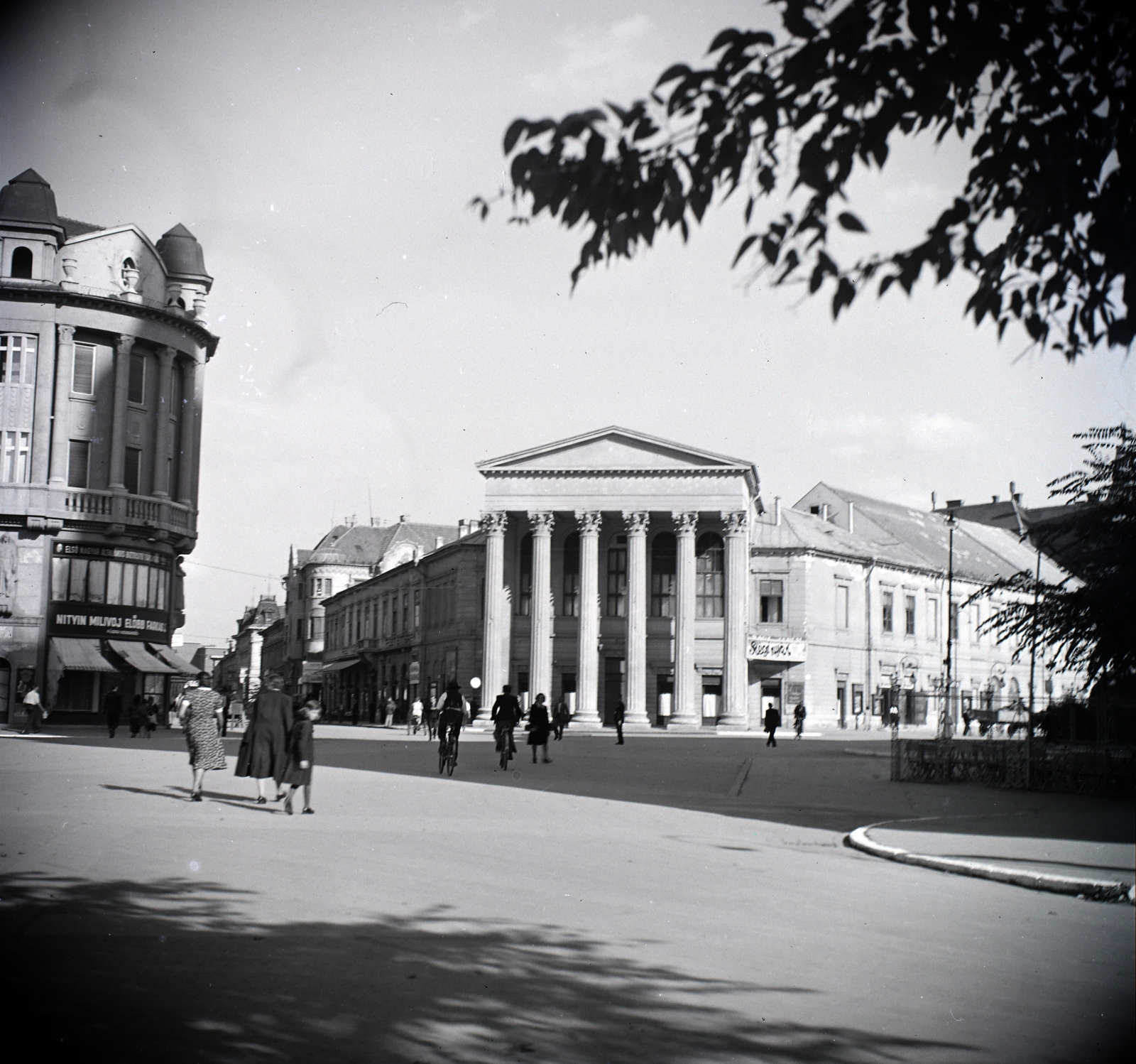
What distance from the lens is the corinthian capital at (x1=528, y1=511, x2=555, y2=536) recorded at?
71.2m

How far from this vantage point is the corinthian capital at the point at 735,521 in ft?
227

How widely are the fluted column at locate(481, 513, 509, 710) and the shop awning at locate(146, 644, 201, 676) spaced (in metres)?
22.7

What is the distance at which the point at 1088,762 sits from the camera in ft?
72.8

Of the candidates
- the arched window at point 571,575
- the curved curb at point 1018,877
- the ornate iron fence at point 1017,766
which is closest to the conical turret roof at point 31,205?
the ornate iron fence at point 1017,766

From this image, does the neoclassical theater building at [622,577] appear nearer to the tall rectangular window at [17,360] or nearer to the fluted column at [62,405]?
the fluted column at [62,405]

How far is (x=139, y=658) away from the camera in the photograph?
4906cm

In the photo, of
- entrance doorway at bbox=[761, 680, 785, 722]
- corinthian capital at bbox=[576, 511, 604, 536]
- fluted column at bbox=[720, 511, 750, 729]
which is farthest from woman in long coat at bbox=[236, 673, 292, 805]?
entrance doorway at bbox=[761, 680, 785, 722]

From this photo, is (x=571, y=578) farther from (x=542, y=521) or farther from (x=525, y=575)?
(x=542, y=521)

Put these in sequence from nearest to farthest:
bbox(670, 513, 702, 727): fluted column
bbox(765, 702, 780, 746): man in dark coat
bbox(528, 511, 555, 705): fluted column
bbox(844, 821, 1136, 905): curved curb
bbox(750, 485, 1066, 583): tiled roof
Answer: bbox(844, 821, 1136, 905): curved curb < bbox(765, 702, 780, 746): man in dark coat < bbox(670, 513, 702, 727): fluted column < bbox(528, 511, 555, 705): fluted column < bbox(750, 485, 1066, 583): tiled roof

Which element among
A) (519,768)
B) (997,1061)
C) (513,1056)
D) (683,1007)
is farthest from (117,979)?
(519,768)

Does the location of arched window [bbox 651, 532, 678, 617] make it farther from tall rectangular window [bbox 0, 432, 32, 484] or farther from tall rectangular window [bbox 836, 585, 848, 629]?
tall rectangular window [bbox 0, 432, 32, 484]

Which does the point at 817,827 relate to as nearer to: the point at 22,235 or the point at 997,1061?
the point at 997,1061

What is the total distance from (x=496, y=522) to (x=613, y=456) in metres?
7.17

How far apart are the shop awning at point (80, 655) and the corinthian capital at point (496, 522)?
27632mm
